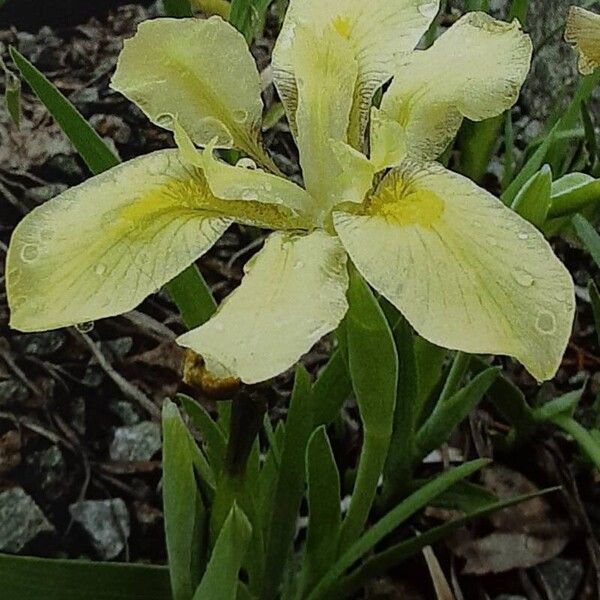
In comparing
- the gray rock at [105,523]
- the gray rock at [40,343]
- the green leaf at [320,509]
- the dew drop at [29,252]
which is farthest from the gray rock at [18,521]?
the dew drop at [29,252]

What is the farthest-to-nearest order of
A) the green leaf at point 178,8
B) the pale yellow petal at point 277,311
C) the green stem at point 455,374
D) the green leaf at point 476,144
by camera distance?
the green leaf at point 476,144 < the green leaf at point 178,8 < the green stem at point 455,374 < the pale yellow petal at point 277,311

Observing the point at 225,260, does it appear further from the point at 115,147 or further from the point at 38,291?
the point at 38,291

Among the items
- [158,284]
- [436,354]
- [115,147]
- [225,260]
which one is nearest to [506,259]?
[158,284]

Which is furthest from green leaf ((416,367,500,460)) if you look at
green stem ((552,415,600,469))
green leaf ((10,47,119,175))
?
green leaf ((10,47,119,175))

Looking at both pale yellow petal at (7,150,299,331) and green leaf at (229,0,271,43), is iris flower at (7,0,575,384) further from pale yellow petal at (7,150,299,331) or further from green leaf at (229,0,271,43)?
green leaf at (229,0,271,43)

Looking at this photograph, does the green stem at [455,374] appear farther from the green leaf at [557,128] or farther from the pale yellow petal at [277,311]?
the pale yellow petal at [277,311]

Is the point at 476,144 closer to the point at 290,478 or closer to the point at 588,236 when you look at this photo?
the point at 588,236
